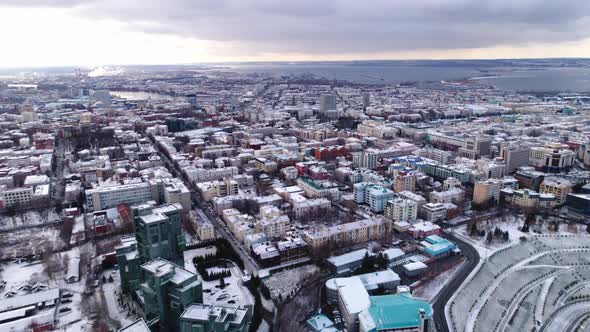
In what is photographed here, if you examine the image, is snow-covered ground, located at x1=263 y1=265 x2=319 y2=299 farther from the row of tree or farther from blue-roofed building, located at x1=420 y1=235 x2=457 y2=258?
blue-roofed building, located at x1=420 y1=235 x2=457 y2=258

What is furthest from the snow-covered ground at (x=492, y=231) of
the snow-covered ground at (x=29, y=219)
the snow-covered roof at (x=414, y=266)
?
the snow-covered ground at (x=29, y=219)

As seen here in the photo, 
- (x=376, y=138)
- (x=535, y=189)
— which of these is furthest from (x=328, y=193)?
(x=376, y=138)

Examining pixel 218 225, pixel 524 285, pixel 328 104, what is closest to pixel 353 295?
pixel 524 285

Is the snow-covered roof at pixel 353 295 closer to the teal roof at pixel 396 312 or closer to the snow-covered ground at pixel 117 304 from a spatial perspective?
the teal roof at pixel 396 312

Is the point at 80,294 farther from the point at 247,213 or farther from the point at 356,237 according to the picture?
the point at 356,237

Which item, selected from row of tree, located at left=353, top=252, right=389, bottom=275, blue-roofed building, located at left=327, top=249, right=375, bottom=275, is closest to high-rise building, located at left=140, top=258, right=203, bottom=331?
blue-roofed building, located at left=327, top=249, right=375, bottom=275
